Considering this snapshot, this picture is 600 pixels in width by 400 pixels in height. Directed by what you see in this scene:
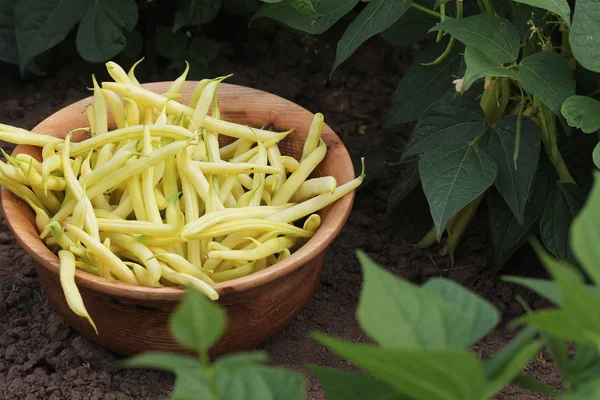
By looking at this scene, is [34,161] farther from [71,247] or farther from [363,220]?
[363,220]

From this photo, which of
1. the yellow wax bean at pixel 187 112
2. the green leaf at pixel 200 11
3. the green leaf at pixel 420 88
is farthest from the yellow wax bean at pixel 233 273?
the green leaf at pixel 200 11

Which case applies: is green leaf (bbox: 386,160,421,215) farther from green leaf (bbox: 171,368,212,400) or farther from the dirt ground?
green leaf (bbox: 171,368,212,400)

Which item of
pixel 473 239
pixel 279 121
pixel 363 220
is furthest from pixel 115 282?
pixel 473 239

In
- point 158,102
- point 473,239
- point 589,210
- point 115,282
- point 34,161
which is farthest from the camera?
point 473,239

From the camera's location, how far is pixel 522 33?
1.70 meters

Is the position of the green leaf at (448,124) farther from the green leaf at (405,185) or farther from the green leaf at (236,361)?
the green leaf at (236,361)

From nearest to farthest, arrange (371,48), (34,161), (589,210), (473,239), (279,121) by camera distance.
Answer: (589,210) → (34,161) → (279,121) → (473,239) → (371,48)

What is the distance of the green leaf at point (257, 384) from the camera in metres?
0.51

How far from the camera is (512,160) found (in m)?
1.74

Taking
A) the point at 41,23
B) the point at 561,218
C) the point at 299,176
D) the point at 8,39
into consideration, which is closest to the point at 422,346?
the point at 299,176

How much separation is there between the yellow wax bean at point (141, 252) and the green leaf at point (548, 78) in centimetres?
73

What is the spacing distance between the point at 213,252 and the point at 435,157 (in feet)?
1.65

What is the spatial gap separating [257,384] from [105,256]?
1.03 metres

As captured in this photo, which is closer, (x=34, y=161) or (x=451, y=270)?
(x=34, y=161)
